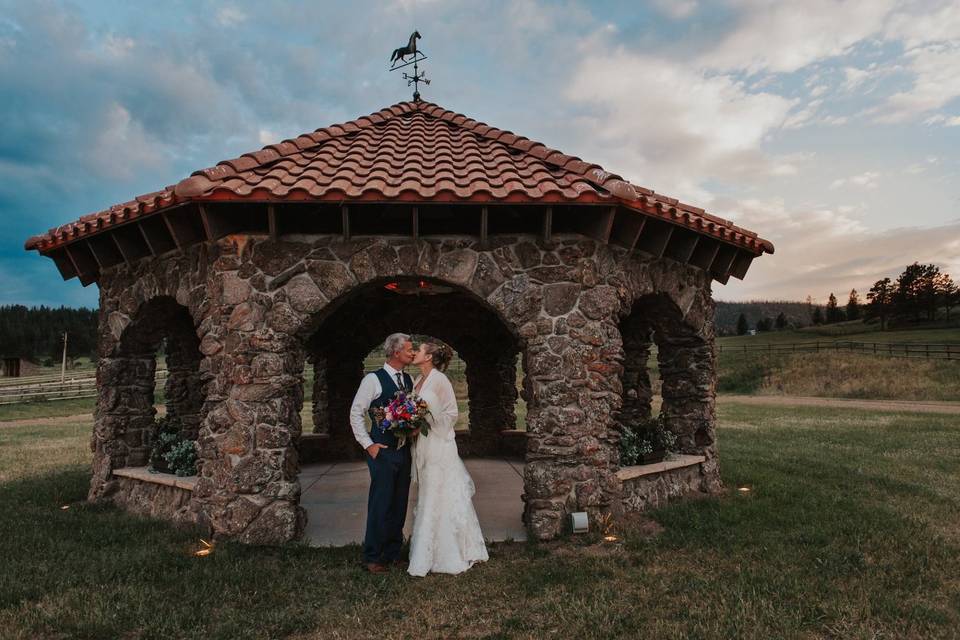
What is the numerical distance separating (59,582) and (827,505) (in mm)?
8094

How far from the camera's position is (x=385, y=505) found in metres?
5.38

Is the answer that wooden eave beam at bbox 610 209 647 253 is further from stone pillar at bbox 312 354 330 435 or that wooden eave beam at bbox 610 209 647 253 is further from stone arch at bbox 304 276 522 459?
stone pillar at bbox 312 354 330 435

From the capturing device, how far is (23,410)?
28.1 meters

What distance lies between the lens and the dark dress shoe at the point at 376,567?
531 centimetres

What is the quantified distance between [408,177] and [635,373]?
613 centimetres

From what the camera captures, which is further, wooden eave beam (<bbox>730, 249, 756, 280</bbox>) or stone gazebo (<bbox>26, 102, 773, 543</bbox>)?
wooden eave beam (<bbox>730, 249, 756, 280</bbox>)

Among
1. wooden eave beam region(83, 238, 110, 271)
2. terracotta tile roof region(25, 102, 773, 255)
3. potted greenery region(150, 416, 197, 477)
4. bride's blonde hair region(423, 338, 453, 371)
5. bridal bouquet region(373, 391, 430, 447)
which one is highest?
terracotta tile roof region(25, 102, 773, 255)

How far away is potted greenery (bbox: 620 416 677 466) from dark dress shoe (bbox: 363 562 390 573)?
355 centimetres

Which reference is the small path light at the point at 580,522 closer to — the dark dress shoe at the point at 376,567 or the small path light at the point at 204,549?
the dark dress shoe at the point at 376,567

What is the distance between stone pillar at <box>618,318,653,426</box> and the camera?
1035 centimetres

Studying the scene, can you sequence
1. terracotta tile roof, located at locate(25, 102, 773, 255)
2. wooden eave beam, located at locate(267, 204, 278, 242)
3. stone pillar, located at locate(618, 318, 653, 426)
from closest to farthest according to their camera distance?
terracotta tile roof, located at locate(25, 102, 773, 255)
wooden eave beam, located at locate(267, 204, 278, 242)
stone pillar, located at locate(618, 318, 653, 426)

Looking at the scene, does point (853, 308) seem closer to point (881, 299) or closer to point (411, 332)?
point (881, 299)

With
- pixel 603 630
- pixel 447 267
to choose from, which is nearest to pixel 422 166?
pixel 447 267

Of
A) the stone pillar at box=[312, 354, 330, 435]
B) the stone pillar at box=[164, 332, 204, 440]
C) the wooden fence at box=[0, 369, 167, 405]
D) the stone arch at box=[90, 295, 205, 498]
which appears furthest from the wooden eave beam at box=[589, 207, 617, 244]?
the wooden fence at box=[0, 369, 167, 405]
